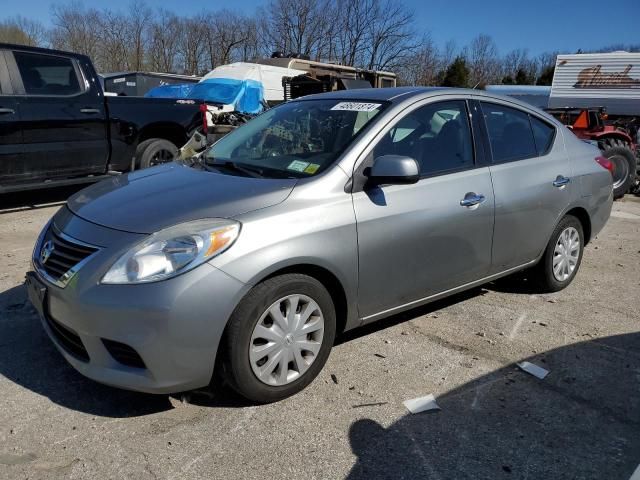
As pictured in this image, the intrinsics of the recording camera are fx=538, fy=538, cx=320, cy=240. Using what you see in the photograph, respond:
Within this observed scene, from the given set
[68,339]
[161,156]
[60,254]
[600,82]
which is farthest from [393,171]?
[600,82]

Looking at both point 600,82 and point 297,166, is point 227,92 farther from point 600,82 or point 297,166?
point 297,166

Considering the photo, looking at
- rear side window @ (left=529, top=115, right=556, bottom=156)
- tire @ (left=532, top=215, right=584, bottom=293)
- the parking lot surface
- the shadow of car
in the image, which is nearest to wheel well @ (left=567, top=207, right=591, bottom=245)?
tire @ (left=532, top=215, right=584, bottom=293)

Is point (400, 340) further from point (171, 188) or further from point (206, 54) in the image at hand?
point (206, 54)

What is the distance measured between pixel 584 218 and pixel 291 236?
313cm

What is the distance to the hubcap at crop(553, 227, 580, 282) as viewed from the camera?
452 cm

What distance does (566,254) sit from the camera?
4621mm

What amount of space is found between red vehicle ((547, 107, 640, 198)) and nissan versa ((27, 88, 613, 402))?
22.4 feet

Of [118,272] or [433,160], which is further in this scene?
[433,160]

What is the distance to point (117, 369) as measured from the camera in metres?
2.57

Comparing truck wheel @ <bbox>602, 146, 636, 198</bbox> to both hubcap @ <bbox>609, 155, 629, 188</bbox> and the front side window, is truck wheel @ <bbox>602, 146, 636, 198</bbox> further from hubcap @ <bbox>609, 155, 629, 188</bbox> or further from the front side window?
the front side window

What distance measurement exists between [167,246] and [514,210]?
8.33 ft

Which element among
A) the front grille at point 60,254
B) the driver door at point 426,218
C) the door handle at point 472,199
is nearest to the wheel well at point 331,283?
the driver door at point 426,218

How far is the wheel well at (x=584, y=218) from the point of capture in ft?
15.0

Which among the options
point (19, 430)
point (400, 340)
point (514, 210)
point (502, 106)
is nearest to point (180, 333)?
point (19, 430)
